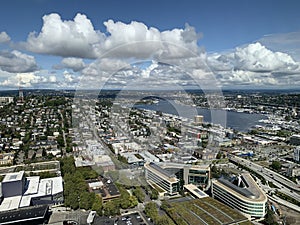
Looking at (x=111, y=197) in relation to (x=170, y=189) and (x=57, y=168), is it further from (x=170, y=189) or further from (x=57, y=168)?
(x=57, y=168)

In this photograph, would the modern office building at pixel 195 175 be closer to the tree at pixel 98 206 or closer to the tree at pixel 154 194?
the tree at pixel 154 194

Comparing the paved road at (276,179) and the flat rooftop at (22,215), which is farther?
the paved road at (276,179)

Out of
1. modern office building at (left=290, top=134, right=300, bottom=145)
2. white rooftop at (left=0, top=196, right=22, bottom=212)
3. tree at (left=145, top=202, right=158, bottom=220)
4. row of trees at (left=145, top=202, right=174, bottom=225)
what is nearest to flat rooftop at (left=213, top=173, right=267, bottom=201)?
row of trees at (left=145, top=202, right=174, bottom=225)

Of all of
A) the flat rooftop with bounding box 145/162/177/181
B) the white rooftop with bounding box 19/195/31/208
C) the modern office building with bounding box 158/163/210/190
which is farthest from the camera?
the modern office building with bounding box 158/163/210/190

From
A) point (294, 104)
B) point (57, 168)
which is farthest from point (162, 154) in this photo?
point (294, 104)

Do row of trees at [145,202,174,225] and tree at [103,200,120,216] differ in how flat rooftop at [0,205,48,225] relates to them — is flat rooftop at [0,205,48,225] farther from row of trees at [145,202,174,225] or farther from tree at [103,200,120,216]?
row of trees at [145,202,174,225]

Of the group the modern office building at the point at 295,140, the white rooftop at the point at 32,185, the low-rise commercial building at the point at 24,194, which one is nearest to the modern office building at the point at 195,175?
the low-rise commercial building at the point at 24,194

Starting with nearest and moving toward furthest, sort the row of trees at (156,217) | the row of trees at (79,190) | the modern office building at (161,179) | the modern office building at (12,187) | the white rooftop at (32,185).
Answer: the row of trees at (156,217)
the row of trees at (79,190)
the modern office building at (12,187)
the white rooftop at (32,185)
the modern office building at (161,179)

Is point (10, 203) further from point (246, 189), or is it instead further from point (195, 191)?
point (246, 189)
